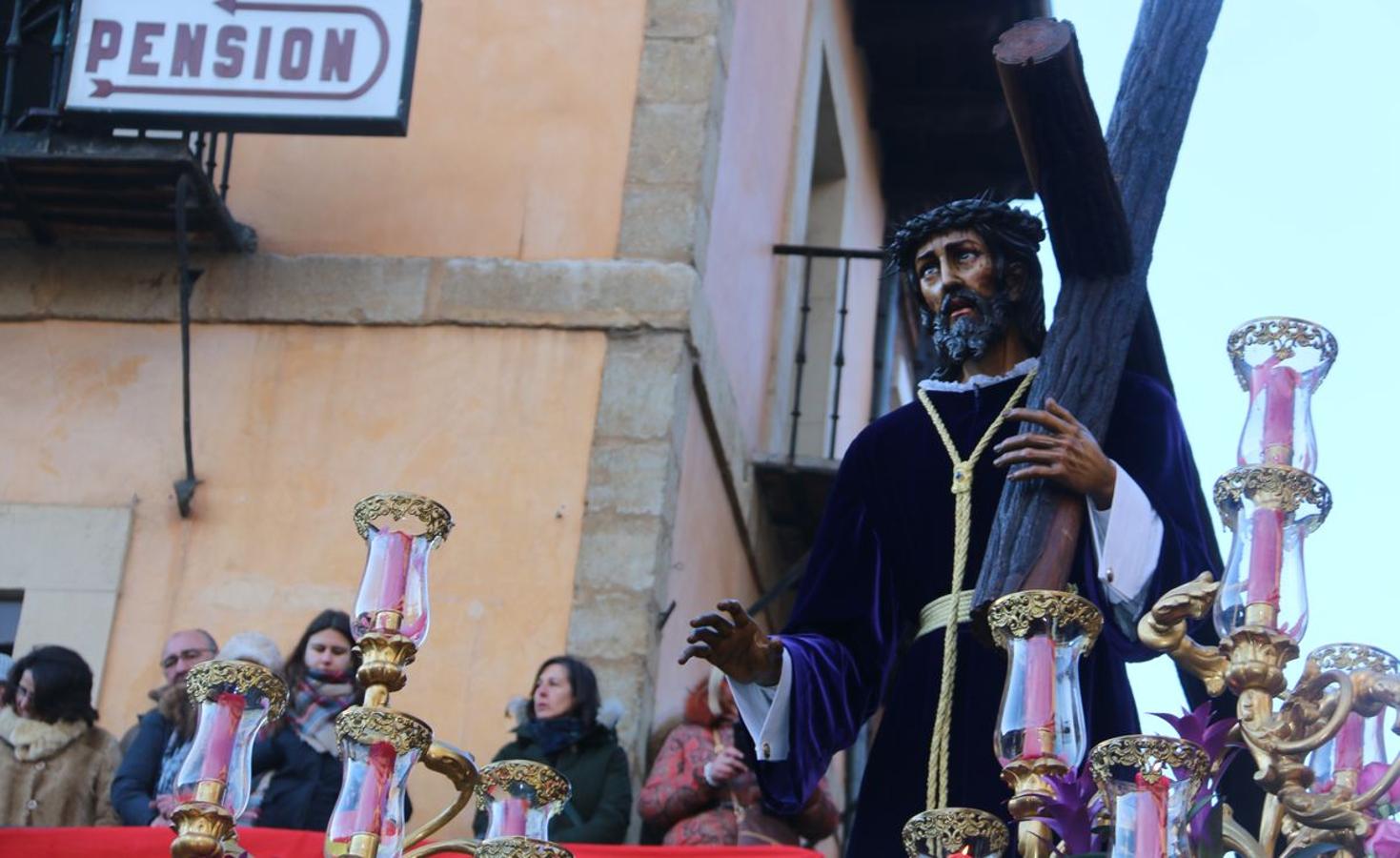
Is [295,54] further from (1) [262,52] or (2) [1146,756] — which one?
(2) [1146,756]

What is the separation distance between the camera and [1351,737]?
499cm

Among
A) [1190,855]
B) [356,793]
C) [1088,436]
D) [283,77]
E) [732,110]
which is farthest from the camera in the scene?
[732,110]

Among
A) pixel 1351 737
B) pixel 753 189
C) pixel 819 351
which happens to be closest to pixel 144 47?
pixel 753 189

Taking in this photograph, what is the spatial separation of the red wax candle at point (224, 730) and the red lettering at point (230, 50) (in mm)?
6525

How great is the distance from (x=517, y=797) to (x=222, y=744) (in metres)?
0.65

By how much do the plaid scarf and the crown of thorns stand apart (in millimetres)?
3206

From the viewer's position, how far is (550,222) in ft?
38.3

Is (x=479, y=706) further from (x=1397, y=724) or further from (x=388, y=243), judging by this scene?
(x=1397, y=724)

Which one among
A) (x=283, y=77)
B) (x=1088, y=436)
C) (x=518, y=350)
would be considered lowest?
(x=1088, y=436)

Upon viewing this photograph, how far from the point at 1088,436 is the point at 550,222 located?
5.95 meters

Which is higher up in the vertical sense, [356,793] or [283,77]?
[283,77]

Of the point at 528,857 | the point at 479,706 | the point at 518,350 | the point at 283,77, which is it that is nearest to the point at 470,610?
the point at 479,706

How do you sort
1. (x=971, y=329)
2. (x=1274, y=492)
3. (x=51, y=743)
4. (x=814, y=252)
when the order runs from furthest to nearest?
(x=814, y=252), (x=51, y=743), (x=971, y=329), (x=1274, y=492)

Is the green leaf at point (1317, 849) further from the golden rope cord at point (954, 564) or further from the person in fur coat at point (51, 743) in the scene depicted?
the person in fur coat at point (51, 743)
